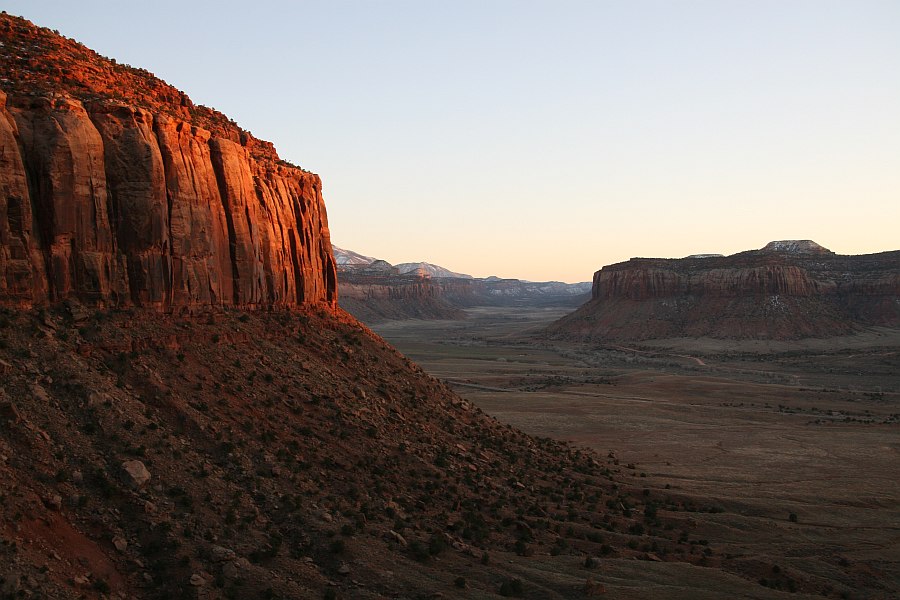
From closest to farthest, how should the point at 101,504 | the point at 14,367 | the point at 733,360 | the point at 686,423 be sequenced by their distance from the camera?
the point at 101,504 → the point at 14,367 → the point at 686,423 → the point at 733,360

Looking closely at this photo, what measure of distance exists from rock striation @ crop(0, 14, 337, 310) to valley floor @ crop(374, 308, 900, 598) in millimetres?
16542

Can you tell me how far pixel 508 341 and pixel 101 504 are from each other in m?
135

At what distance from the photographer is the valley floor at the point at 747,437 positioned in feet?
75.2

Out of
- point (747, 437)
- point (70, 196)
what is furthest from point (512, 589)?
point (747, 437)

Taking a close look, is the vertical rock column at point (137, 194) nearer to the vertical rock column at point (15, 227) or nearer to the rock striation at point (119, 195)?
the rock striation at point (119, 195)

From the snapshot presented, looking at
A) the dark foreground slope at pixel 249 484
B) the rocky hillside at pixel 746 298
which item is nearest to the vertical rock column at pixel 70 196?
the dark foreground slope at pixel 249 484

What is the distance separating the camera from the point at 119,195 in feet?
68.6

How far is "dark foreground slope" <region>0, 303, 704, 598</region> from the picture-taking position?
14.6 m

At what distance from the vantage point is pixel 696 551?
2377cm

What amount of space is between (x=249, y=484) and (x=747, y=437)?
3948cm

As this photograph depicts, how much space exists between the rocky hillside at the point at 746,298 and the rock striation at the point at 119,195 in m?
119

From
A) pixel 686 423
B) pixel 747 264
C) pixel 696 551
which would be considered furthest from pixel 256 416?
pixel 747 264

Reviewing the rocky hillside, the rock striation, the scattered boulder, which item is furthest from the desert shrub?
the rocky hillside

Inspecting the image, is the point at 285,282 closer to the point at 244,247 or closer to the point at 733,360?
the point at 244,247
